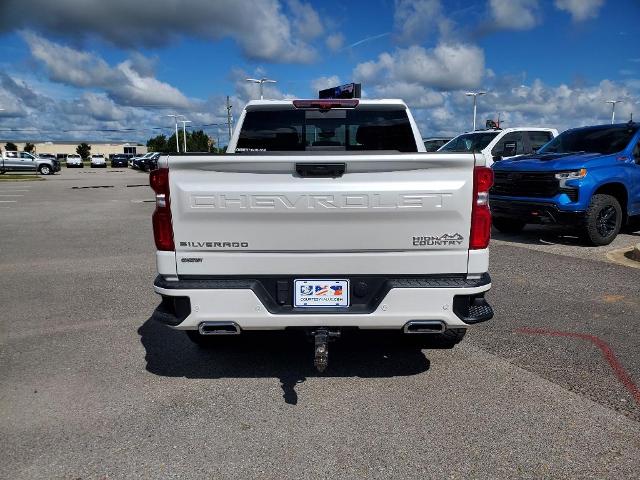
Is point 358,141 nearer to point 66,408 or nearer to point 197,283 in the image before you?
point 197,283

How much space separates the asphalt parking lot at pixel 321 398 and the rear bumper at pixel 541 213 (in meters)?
2.49

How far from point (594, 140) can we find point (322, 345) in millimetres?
8175

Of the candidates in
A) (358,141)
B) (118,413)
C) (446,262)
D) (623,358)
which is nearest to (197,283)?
(118,413)

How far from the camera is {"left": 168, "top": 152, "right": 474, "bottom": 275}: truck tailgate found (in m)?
3.12

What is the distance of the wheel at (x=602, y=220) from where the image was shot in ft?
27.3

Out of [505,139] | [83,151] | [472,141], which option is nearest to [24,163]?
[472,141]

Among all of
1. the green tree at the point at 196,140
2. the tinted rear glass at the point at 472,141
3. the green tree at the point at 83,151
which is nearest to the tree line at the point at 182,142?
the green tree at the point at 196,140

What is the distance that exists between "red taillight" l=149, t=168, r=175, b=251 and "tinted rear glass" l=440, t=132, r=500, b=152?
402 inches

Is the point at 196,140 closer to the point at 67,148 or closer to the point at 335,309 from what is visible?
the point at 67,148

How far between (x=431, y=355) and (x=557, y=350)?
1.05 metres

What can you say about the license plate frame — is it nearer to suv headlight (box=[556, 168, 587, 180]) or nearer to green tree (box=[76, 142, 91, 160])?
suv headlight (box=[556, 168, 587, 180])

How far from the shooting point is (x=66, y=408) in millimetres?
3371

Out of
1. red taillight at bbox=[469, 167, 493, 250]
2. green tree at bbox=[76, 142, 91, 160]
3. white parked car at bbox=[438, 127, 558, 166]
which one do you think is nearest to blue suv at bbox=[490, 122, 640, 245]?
white parked car at bbox=[438, 127, 558, 166]

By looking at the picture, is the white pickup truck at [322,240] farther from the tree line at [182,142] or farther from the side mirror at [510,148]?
the tree line at [182,142]
